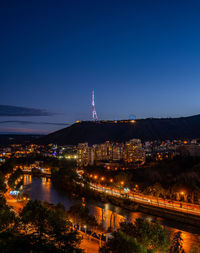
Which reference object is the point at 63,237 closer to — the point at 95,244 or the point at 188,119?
the point at 95,244

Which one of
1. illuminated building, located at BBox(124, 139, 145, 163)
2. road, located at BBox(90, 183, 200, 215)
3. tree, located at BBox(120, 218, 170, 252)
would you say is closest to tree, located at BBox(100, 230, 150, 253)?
tree, located at BBox(120, 218, 170, 252)

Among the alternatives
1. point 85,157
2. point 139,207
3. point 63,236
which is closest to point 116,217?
point 139,207

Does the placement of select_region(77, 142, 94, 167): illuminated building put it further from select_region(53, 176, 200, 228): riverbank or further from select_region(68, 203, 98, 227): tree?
select_region(68, 203, 98, 227): tree

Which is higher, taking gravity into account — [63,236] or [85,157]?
[63,236]

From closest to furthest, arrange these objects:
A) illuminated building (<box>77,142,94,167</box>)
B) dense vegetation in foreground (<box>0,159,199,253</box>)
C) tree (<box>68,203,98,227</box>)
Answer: dense vegetation in foreground (<box>0,159,199,253</box>), tree (<box>68,203,98,227</box>), illuminated building (<box>77,142,94,167</box>)

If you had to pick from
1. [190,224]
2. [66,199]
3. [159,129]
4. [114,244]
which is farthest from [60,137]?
[114,244]

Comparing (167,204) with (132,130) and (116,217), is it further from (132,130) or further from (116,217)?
(132,130)

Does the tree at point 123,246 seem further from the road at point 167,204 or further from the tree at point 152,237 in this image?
the road at point 167,204

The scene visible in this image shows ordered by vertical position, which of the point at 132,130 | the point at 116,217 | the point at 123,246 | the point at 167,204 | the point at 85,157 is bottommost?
the point at 116,217
